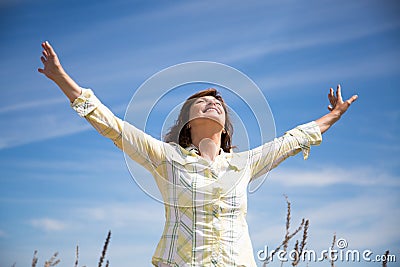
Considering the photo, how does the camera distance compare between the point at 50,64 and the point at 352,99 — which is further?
the point at 352,99

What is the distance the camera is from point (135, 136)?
122 inches

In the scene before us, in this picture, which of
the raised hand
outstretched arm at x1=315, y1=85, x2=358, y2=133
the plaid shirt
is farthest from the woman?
the raised hand

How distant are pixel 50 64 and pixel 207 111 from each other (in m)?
1.10

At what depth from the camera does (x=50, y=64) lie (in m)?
2.83

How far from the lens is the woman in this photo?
9.69 feet

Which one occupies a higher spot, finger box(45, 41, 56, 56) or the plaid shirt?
finger box(45, 41, 56, 56)

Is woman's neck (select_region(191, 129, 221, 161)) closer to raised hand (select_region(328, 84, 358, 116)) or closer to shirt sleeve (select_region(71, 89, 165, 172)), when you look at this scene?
shirt sleeve (select_region(71, 89, 165, 172))

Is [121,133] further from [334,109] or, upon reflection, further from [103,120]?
[334,109]

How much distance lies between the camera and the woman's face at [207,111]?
3.41m

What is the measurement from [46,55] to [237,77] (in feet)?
3.83

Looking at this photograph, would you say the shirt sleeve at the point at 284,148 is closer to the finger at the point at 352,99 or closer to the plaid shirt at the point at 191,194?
the plaid shirt at the point at 191,194

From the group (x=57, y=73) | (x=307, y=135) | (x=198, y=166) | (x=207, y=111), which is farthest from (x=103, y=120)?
(x=307, y=135)

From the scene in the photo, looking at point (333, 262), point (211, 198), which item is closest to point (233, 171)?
point (211, 198)

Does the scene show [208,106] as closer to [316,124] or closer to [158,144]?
[158,144]
